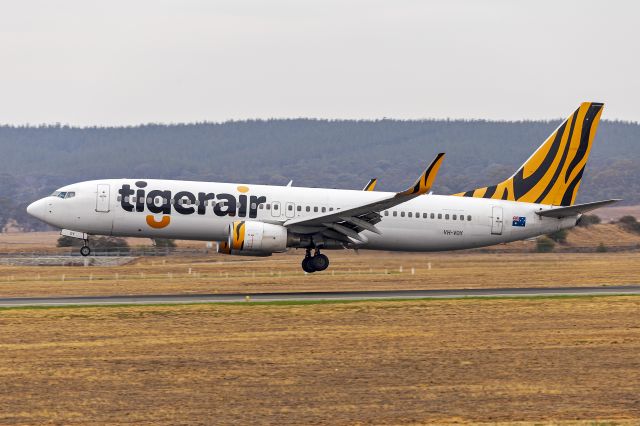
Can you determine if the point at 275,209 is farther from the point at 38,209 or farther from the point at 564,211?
the point at 564,211

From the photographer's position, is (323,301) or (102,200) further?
(102,200)

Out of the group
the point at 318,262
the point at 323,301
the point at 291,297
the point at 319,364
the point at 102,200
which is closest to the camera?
the point at 319,364

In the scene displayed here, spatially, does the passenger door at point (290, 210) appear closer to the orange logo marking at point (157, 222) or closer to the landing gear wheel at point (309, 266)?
the landing gear wheel at point (309, 266)

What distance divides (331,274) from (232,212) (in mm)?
19871

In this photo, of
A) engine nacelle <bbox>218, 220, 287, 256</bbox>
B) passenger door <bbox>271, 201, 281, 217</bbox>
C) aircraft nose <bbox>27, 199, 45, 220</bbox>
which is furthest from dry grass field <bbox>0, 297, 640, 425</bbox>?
aircraft nose <bbox>27, 199, 45, 220</bbox>

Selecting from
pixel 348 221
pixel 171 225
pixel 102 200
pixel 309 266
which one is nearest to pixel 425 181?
pixel 348 221

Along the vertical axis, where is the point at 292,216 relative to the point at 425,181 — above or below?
below

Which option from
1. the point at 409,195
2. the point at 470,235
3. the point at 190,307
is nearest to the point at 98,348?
the point at 190,307

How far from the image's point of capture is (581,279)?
56.2 m

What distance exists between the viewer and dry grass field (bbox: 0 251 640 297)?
169 feet

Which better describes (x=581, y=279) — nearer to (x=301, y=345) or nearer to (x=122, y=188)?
(x=122, y=188)

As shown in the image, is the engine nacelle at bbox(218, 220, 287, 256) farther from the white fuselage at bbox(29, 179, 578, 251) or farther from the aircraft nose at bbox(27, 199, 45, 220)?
the aircraft nose at bbox(27, 199, 45, 220)

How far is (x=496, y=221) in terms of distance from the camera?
48.9 metres

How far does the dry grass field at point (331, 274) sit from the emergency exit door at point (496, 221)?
3.76 metres
